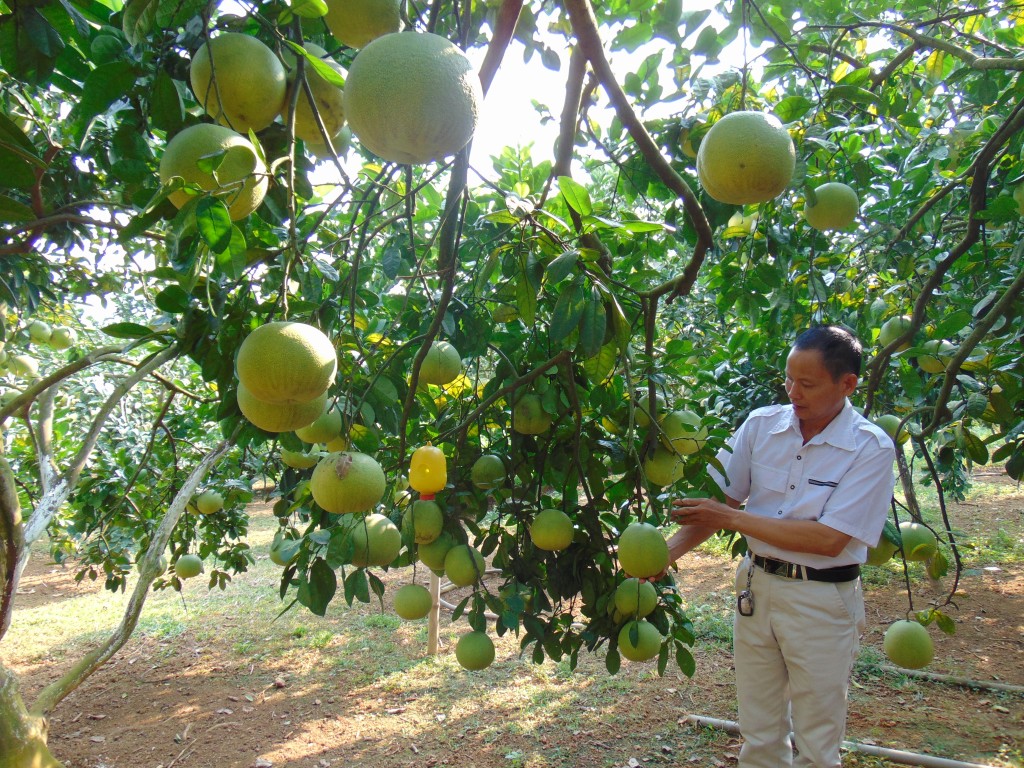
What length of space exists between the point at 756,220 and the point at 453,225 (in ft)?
4.01

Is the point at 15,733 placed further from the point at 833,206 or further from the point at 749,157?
the point at 833,206

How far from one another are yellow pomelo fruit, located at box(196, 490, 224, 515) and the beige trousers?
3.13m

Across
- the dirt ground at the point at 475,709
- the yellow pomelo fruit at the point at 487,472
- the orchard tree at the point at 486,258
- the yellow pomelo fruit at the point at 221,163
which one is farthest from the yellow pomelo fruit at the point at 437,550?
the dirt ground at the point at 475,709

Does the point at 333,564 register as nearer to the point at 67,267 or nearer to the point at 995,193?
the point at 995,193

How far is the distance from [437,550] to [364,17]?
1422 mm

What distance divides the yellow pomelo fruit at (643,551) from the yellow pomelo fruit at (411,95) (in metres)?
1.15

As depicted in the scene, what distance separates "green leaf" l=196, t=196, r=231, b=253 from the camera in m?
0.95

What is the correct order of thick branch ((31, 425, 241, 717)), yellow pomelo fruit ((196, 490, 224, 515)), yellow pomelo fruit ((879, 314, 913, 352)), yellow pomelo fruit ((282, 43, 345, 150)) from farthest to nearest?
yellow pomelo fruit ((196, 490, 224, 515))
thick branch ((31, 425, 241, 717))
yellow pomelo fruit ((879, 314, 913, 352))
yellow pomelo fruit ((282, 43, 345, 150))

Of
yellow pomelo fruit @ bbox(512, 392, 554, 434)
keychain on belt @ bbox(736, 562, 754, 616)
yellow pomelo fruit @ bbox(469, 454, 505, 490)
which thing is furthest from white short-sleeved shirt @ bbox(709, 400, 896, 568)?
yellow pomelo fruit @ bbox(469, 454, 505, 490)

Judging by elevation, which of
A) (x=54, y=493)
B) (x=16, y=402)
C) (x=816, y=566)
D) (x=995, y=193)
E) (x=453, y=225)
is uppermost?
(x=995, y=193)

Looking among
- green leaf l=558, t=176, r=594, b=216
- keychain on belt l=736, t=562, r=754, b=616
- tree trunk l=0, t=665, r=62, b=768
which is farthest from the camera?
tree trunk l=0, t=665, r=62, b=768

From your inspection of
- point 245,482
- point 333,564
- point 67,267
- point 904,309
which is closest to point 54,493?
point 245,482

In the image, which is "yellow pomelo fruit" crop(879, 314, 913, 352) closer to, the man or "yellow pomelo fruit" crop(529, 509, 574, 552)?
the man

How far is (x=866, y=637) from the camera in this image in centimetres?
479
